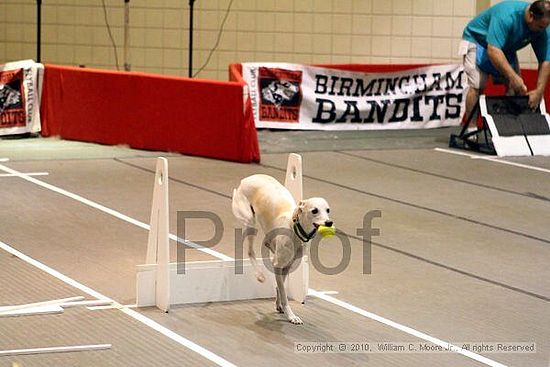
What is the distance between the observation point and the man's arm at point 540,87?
13.9 metres

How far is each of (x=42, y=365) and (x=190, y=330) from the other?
100cm

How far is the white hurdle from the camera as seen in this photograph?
6871 mm

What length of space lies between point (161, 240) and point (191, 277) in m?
0.31

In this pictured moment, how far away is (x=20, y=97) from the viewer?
14.1 m

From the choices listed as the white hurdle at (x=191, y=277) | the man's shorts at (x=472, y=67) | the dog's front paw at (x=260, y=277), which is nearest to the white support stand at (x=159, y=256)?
the white hurdle at (x=191, y=277)

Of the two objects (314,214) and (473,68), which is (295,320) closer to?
(314,214)

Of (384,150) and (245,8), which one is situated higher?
(245,8)

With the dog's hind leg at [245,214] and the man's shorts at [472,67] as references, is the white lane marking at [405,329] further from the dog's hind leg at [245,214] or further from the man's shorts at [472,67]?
the man's shorts at [472,67]

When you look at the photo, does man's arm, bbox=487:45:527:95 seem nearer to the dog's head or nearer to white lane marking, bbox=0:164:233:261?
white lane marking, bbox=0:164:233:261

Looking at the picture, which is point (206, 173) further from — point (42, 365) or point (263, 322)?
point (42, 365)

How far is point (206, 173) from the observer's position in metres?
11.9

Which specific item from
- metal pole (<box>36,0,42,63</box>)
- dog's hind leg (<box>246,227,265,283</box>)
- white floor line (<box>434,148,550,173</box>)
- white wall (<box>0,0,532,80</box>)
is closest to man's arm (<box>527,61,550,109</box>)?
white floor line (<box>434,148,550,173</box>)

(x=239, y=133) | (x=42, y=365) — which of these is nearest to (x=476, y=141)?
(x=239, y=133)

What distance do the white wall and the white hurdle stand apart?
1118 cm
